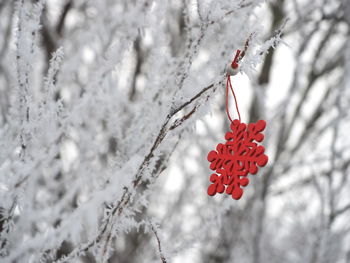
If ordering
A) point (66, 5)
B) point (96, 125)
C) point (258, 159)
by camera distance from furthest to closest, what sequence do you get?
point (66, 5), point (96, 125), point (258, 159)

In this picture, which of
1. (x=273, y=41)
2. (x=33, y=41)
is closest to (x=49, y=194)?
(x=33, y=41)

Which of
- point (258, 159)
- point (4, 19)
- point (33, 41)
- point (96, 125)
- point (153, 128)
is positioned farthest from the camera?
point (4, 19)

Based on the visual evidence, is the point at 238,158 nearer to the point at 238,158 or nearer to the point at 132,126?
the point at 238,158

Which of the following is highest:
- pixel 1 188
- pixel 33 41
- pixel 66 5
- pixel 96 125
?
pixel 66 5

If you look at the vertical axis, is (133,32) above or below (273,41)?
above

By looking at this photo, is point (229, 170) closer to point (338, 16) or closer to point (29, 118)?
point (29, 118)

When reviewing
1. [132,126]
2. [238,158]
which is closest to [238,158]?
[238,158]
